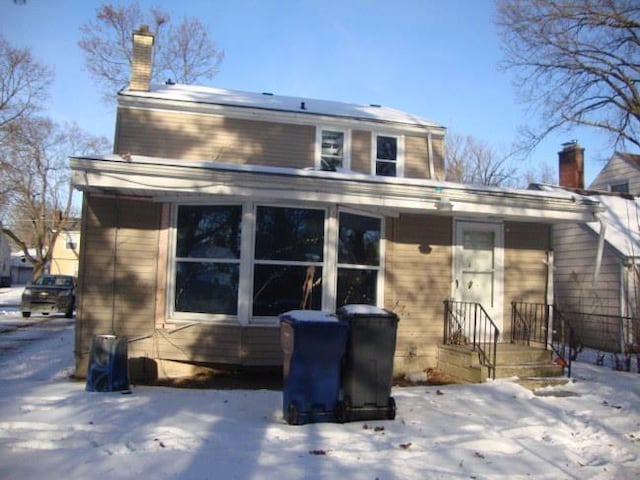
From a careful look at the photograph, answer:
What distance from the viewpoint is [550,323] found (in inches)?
410

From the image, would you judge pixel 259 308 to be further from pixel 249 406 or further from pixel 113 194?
pixel 113 194

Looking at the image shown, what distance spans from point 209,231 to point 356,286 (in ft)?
8.54

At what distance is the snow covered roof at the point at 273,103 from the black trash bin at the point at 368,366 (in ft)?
21.0

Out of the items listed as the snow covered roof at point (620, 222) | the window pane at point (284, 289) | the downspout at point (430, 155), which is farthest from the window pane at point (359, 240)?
the snow covered roof at point (620, 222)

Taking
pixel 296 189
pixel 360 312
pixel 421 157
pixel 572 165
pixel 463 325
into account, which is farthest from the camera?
pixel 572 165

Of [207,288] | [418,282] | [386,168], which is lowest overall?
[207,288]

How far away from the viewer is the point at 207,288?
28.5 ft

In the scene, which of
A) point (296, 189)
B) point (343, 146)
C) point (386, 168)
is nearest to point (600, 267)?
point (386, 168)

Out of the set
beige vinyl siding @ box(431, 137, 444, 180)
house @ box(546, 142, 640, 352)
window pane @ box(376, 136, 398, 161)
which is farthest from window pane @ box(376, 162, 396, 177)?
house @ box(546, 142, 640, 352)

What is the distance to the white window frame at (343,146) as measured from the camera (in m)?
11.8

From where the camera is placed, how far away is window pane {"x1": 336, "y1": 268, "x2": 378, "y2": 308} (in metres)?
9.16

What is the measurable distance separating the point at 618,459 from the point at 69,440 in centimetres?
529

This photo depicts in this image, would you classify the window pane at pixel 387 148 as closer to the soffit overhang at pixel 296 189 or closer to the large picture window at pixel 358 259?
the soffit overhang at pixel 296 189

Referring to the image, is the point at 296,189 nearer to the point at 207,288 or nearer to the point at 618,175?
the point at 207,288
